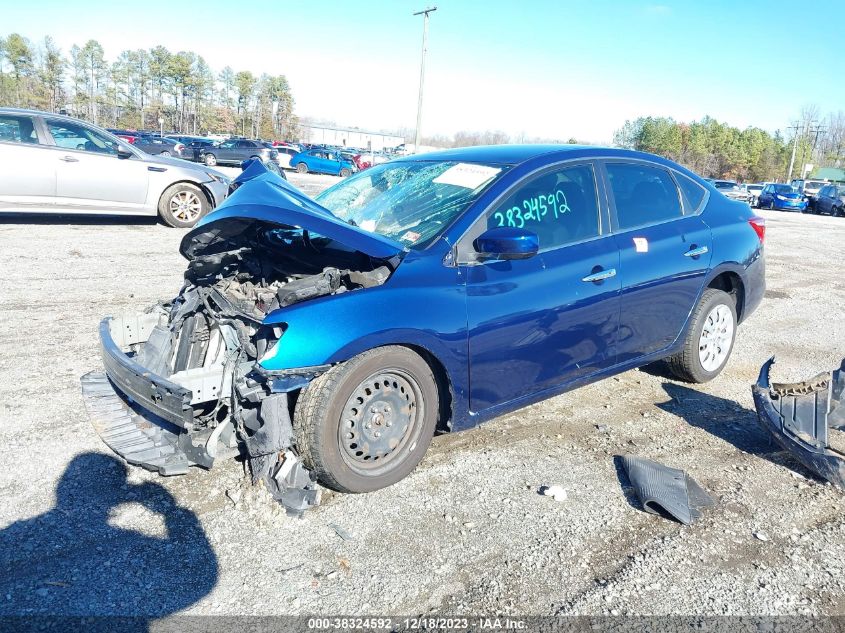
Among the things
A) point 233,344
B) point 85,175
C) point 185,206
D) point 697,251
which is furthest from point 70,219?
point 697,251

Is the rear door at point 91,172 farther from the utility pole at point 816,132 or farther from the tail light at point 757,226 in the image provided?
the utility pole at point 816,132

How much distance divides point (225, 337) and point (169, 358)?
55cm

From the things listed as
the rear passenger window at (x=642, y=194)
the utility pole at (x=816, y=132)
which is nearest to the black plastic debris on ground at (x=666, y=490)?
the rear passenger window at (x=642, y=194)

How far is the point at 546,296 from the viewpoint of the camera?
146 inches

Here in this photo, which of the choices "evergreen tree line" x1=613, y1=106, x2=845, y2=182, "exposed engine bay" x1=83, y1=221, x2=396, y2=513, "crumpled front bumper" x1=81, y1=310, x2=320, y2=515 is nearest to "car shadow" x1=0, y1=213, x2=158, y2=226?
"exposed engine bay" x1=83, y1=221, x2=396, y2=513

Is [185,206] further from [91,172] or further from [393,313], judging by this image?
[393,313]

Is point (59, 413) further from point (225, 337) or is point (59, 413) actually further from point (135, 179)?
point (135, 179)

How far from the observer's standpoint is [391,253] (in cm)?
338

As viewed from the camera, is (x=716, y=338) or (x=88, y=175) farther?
(x=88, y=175)

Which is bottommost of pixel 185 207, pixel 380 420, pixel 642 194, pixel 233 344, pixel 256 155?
pixel 380 420

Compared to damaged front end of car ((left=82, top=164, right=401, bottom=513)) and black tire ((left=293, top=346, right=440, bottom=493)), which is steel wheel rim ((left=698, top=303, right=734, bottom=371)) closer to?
black tire ((left=293, top=346, right=440, bottom=493))

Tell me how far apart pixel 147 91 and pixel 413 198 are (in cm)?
8527

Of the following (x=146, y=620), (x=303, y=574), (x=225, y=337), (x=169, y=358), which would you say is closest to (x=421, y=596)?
(x=303, y=574)

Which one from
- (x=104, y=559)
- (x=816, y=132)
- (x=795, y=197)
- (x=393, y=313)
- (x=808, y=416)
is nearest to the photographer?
(x=104, y=559)
